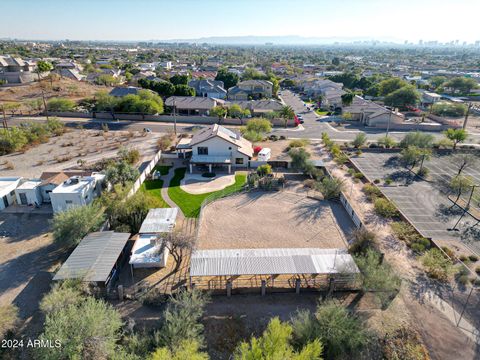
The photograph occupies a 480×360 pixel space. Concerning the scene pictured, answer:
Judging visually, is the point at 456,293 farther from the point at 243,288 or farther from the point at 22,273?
the point at 22,273

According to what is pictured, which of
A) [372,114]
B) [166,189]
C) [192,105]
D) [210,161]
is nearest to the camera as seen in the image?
[166,189]

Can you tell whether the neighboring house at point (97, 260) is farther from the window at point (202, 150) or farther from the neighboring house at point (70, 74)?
the neighboring house at point (70, 74)

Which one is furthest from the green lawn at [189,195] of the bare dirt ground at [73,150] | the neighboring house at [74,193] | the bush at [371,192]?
the bush at [371,192]

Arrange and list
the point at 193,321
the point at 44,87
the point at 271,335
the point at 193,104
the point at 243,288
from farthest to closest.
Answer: the point at 44,87, the point at 193,104, the point at 243,288, the point at 193,321, the point at 271,335

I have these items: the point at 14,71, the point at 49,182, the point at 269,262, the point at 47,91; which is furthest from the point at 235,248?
the point at 14,71

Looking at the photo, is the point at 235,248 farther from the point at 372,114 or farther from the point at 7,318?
the point at 372,114

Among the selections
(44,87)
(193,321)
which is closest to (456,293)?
(193,321)

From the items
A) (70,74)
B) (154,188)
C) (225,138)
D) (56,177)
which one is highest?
(70,74)

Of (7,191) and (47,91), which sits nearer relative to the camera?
(7,191)
